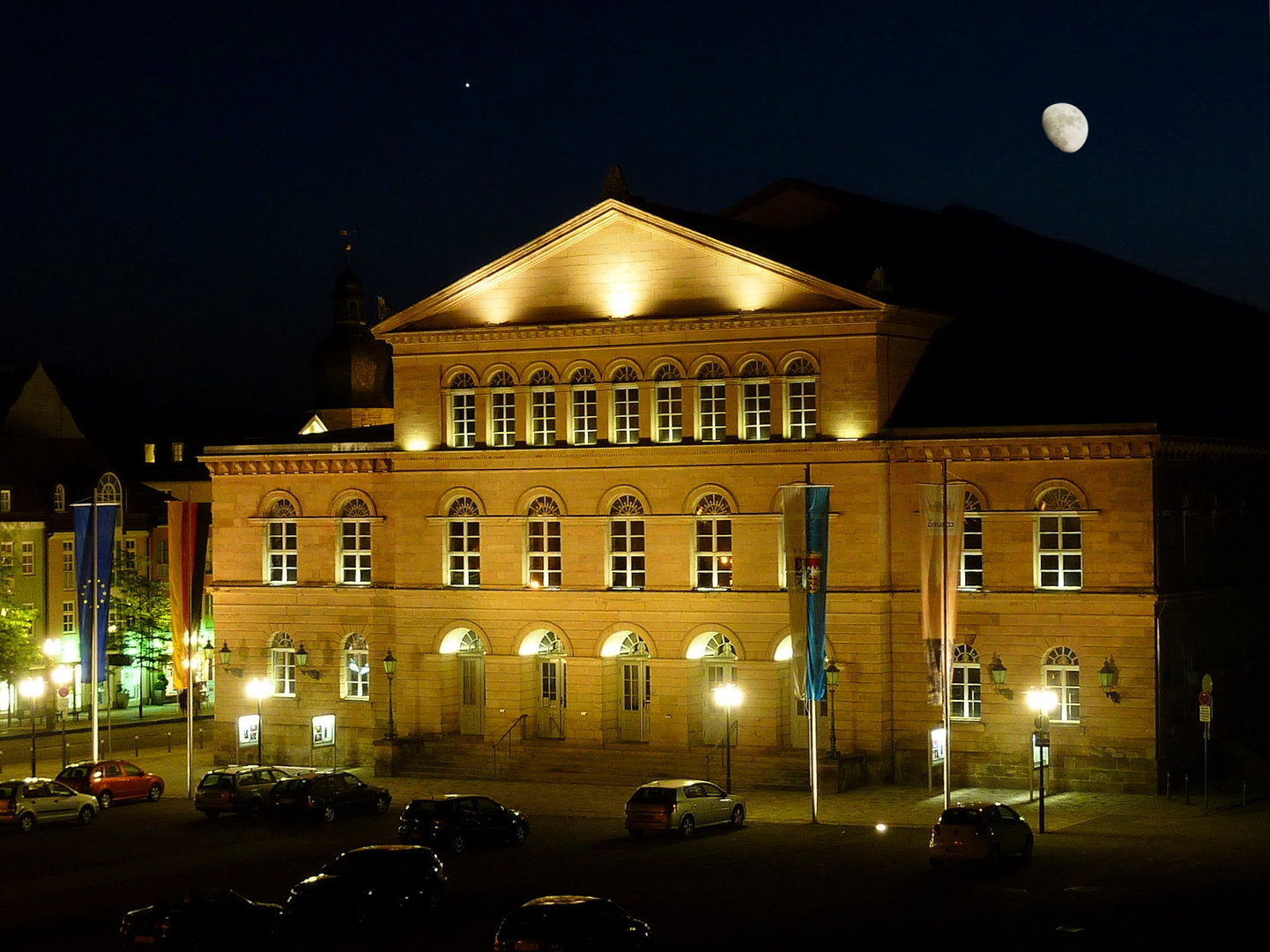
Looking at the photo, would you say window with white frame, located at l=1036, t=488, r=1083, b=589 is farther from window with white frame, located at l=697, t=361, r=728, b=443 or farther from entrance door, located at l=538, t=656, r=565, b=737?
entrance door, located at l=538, t=656, r=565, b=737

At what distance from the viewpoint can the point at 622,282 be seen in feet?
212

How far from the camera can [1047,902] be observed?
1617 inches

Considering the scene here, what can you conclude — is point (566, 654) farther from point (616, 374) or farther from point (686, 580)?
point (616, 374)

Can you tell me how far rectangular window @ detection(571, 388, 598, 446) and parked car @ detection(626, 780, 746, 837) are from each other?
15023 mm

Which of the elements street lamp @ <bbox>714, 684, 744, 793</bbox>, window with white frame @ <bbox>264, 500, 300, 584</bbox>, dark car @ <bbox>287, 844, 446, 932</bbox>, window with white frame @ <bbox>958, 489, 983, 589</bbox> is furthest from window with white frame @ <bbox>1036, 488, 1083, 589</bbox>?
dark car @ <bbox>287, 844, 446, 932</bbox>

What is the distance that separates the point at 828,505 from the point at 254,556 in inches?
836

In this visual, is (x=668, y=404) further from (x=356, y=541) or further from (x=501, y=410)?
(x=356, y=541)

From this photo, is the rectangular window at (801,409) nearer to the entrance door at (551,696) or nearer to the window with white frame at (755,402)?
the window with white frame at (755,402)

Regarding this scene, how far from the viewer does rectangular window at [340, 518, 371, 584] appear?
69.6 m

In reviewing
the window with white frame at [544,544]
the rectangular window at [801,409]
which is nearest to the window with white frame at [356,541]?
the window with white frame at [544,544]

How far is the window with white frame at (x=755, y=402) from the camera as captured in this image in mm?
62875

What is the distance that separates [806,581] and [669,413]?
32.2ft

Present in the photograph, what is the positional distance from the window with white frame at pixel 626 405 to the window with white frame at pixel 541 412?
207 cm

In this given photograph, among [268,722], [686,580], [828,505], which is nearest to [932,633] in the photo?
[828,505]
